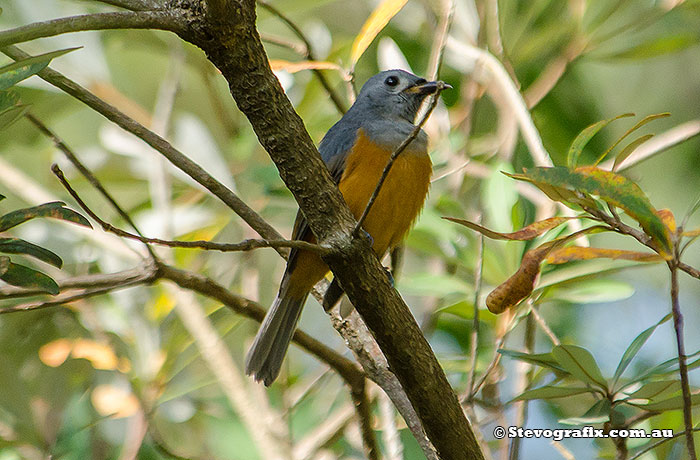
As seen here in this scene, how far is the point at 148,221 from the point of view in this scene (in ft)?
14.7

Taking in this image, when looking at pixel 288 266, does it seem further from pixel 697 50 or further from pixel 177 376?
pixel 697 50

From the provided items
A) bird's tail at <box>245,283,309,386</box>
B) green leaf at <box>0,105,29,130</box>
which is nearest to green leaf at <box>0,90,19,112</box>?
green leaf at <box>0,105,29,130</box>

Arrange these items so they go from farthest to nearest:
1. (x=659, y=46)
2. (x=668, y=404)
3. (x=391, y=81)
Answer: (x=659, y=46), (x=391, y=81), (x=668, y=404)

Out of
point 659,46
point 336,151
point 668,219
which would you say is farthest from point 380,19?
point 659,46

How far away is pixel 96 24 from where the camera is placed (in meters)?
1.67

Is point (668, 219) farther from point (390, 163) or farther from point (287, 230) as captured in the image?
point (287, 230)

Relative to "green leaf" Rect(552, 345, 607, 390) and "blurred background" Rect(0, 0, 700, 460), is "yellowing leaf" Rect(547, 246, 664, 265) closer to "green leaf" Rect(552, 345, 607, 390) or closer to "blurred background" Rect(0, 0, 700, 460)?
"green leaf" Rect(552, 345, 607, 390)

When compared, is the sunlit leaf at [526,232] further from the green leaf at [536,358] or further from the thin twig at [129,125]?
the thin twig at [129,125]

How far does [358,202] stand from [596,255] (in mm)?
1554

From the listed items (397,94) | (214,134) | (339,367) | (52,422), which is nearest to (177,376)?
(52,422)

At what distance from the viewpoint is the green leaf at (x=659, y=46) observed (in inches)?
177

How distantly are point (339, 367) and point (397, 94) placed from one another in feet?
5.96

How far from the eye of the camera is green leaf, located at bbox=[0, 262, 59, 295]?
2117mm

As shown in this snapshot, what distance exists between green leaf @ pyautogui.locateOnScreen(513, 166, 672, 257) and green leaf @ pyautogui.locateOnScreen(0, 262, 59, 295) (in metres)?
1.28
